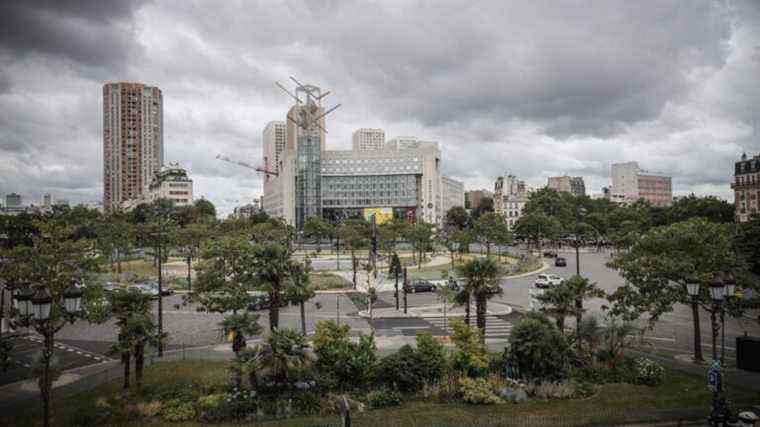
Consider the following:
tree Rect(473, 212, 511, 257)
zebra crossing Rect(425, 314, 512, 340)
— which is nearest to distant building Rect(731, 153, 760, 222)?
tree Rect(473, 212, 511, 257)

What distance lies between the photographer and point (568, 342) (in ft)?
68.6

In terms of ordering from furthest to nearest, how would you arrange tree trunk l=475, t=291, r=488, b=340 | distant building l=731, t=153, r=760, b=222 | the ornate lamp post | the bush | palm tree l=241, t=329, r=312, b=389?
distant building l=731, t=153, r=760, b=222 < tree trunk l=475, t=291, r=488, b=340 < the bush < the ornate lamp post < palm tree l=241, t=329, r=312, b=389

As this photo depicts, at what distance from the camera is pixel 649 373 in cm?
1933

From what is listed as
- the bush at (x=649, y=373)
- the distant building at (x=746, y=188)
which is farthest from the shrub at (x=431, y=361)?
the distant building at (x=746, y=188)

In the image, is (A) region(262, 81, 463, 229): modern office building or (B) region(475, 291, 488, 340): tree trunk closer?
(B) region(475, 291, 488, 340): tree trunk

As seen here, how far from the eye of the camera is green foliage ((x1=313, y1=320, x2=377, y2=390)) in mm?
18578

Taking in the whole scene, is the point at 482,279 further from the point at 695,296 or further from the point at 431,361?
the point at 695,296

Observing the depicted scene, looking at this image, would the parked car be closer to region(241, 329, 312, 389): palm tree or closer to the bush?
the bush

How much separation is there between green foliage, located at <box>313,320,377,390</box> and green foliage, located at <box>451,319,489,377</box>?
3596mm

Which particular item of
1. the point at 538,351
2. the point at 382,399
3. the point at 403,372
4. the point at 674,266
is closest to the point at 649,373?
the point at 538,351

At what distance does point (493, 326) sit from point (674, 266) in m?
13.4

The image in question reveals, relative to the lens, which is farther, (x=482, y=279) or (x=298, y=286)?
(x=298, y=286)

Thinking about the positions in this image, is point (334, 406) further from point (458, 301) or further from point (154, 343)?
point (458, 301)

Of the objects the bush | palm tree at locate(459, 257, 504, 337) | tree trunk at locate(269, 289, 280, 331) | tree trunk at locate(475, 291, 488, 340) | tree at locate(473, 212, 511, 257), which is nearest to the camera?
the bush
